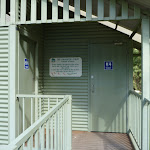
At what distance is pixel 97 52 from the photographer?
4.63 meters

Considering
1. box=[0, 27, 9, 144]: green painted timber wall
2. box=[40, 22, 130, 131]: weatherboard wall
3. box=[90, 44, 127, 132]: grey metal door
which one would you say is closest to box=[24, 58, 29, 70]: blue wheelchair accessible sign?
box=[0, 27, 9, 144]: green painted timber wall

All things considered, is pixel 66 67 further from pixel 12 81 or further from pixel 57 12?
pixel 57 12

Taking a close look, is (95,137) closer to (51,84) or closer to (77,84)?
(77,84)

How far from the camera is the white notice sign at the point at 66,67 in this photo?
4707mm

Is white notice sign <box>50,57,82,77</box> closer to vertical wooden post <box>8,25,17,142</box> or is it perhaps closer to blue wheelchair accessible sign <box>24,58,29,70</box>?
blue wheelchair accessible sign <box>24,58,29,70</box>

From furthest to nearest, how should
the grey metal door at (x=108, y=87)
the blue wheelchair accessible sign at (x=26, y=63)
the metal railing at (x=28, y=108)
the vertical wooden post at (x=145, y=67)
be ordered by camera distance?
the grey metal door at (x=108, y=87) → the blue wheelchair accessible sign at (x=26, y=63) → the metal railing at (x=28, y=108) → the vertical wooden post at (x=145, y=67)

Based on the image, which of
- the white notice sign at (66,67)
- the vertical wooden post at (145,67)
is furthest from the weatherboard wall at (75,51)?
the vertical wooden post at (145,67)

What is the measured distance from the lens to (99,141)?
3.96 meters

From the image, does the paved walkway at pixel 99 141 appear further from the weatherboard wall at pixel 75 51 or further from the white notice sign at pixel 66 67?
the white notice sign at pixel 66 67

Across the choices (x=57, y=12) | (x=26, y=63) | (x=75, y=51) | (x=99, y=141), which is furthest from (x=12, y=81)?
(x=99, y=141)

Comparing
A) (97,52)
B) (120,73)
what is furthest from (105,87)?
(97,52)

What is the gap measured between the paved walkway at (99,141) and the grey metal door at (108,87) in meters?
0.27

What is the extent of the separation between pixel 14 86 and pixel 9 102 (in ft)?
1.02

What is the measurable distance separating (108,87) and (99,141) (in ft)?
4.31
